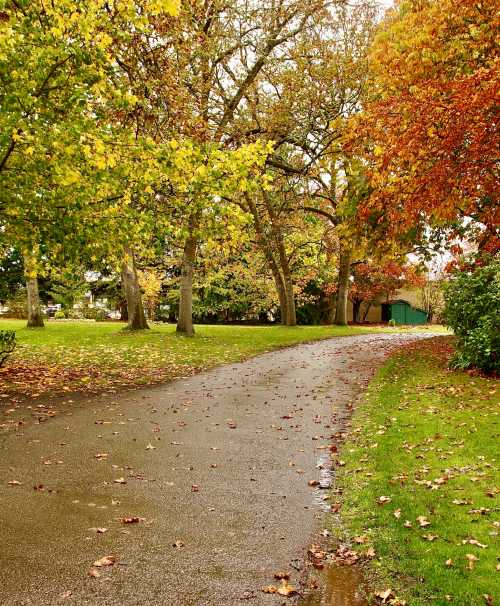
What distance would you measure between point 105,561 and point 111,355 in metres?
13.1

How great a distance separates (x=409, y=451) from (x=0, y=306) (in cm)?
4759

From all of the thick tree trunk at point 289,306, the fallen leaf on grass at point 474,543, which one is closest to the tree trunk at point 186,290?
the thick tree trunk at point 289,306

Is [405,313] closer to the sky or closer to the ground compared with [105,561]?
closer to the sky

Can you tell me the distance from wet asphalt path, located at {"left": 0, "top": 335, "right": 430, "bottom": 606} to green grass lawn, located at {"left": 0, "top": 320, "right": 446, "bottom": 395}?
228cm

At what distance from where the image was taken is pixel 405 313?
2215 inches

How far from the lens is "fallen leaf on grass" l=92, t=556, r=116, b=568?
4312 mm

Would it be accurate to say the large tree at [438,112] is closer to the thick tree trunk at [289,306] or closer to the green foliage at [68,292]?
the thick tree trunk at [289,306]

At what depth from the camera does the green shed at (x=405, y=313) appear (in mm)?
55750

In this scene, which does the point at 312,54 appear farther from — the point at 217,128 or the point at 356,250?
the point at 356,250

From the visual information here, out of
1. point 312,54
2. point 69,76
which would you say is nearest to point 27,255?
point 69,76

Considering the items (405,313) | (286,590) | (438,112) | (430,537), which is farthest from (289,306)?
(405,313)

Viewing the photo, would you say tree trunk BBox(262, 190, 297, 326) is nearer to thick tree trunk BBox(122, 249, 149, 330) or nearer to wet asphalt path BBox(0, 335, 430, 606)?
thick tree trunk BBox(122, 249, 149, 330)

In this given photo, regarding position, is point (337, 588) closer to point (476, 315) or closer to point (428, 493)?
point (428, 493)

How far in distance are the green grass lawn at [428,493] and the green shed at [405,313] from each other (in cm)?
4680
